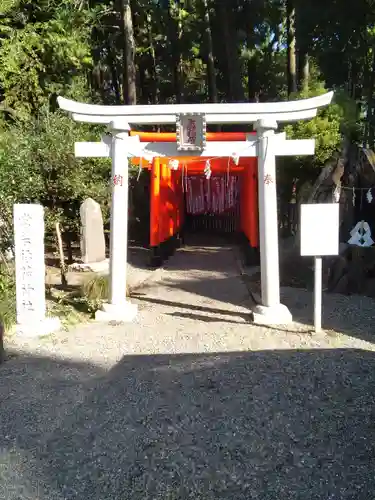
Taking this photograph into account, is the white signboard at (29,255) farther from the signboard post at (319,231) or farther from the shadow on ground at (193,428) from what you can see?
the signboard post at (319,231)

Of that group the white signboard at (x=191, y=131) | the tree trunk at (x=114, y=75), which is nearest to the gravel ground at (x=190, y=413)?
the white signboard at (x=191, y=131)

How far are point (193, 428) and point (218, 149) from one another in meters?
4.51

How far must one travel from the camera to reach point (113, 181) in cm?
712

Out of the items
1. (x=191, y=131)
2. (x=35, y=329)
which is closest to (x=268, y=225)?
(x=191, y=131)

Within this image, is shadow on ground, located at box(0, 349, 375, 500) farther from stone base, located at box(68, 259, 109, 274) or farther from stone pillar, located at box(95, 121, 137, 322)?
stone base, located at box(68, 259, 109, 274)

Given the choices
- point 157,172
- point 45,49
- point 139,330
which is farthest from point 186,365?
point 45,49

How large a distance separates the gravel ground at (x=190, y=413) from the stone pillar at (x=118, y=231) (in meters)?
0.44

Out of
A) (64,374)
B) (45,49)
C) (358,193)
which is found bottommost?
(64,374)

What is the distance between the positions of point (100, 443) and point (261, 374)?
1.78 metres

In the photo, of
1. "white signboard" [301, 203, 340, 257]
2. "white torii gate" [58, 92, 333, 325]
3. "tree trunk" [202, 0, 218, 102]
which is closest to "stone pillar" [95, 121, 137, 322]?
"white torii gate" [58, 92, 333, 325]

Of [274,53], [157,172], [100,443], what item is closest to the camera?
[100,443]

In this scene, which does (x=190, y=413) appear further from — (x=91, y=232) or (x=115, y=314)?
(x=91, y=232)

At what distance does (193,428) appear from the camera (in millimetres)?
3660

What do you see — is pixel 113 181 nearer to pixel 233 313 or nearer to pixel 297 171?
pixel 233 313
